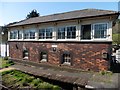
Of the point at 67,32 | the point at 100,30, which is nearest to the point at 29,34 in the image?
the point at 67,32

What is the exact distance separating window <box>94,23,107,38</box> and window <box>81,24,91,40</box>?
588 mm

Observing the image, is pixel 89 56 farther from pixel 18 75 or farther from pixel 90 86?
pixel 18 75

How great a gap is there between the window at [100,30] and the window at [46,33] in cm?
490

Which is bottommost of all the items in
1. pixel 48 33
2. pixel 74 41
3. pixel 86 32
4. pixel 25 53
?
pixel 25 53

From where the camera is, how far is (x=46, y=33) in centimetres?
1479

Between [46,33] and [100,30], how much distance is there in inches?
236

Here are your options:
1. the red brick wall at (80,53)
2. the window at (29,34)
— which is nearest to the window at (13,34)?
the window at (29,34)

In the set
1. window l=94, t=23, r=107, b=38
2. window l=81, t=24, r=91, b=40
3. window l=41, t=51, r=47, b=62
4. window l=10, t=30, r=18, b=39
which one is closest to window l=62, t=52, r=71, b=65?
window l=81, t=24, r=91, b=40

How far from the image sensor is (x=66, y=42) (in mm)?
13109

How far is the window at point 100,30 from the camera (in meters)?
11.2

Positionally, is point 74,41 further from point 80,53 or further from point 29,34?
point 29,34

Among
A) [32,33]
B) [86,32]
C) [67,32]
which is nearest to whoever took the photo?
[86,32]

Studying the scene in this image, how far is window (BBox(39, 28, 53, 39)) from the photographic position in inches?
569

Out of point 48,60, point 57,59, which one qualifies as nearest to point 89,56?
point 57,59
